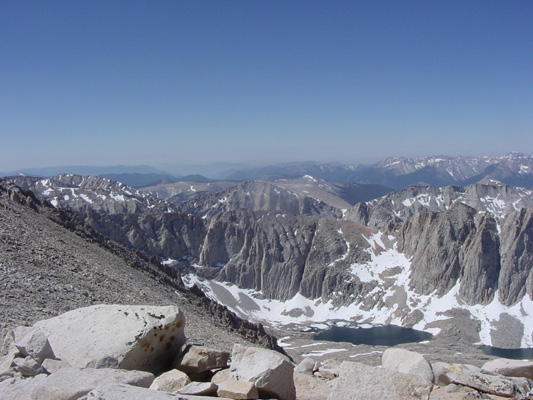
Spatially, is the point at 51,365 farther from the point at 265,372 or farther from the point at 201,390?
the point at 265,372

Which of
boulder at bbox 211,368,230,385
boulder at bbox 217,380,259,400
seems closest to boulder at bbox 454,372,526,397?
boulder at bbox 217,380,259,400

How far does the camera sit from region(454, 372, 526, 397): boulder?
37.8 ft

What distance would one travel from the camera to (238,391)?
10.7m

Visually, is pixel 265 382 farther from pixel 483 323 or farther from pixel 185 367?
pixel 483 323

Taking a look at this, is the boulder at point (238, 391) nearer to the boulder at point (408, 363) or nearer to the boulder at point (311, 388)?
the boulder at point (311, 388)

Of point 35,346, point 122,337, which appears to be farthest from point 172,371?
point 35,346

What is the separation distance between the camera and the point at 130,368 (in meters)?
13.2

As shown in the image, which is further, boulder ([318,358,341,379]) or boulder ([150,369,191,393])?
boulder ([318,358,341,379])

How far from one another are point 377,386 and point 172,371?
20.8 ft

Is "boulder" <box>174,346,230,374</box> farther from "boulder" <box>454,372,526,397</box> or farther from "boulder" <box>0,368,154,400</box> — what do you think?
"boulder" <box>454,372,526,397</box>

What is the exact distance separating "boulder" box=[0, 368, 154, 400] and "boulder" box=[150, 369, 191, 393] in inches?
25.2

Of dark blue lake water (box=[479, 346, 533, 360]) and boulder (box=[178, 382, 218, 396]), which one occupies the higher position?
boulder (box=[178, 382, 218, 396])

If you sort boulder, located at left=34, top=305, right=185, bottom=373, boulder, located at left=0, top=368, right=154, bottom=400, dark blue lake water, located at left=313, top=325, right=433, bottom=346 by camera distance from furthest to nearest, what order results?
dark blue lake water, located at left=313, top=325, right=433, bottom=346 → boulder, located at left=34, top=305, right=185, bottom=373 → boulder, located at left=0, top=368, right=154, bottom=400

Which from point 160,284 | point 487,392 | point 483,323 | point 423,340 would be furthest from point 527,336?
point 487,392
